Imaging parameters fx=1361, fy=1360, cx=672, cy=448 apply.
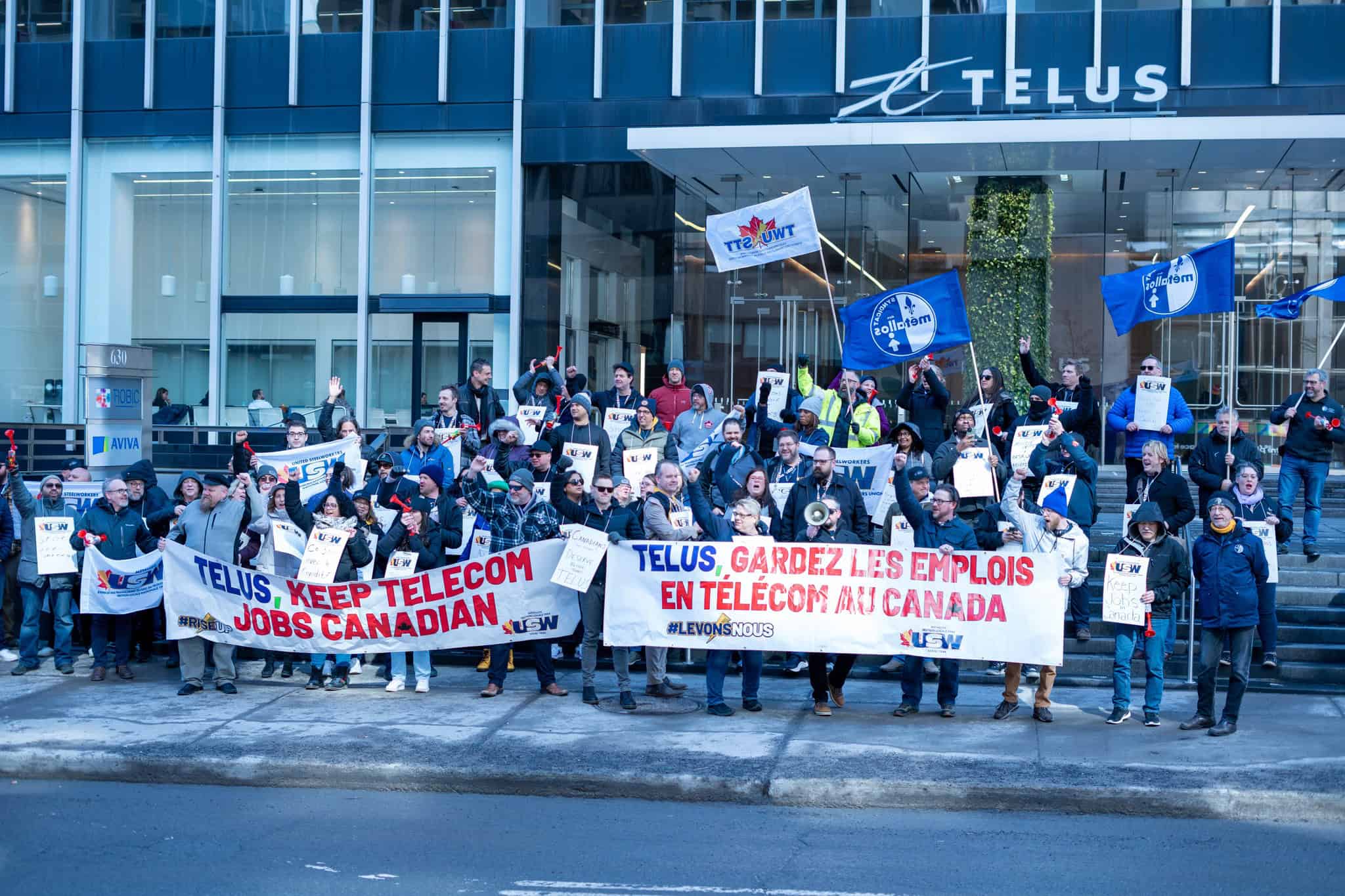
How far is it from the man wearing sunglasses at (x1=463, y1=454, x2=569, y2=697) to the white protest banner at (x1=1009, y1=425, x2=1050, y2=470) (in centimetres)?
460

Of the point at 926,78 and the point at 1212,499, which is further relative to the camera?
the point at 926,78

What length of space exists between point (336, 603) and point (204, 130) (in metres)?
15.1

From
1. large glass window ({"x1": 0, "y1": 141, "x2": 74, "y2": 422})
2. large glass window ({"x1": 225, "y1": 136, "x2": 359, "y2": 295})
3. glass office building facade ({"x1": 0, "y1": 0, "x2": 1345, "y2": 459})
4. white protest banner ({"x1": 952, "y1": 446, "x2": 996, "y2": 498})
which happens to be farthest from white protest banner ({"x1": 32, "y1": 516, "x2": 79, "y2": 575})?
large glass window ({"x1": 0, "y1": 141, "x2": 74, "y2": 422})

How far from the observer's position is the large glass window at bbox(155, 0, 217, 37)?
960 inches

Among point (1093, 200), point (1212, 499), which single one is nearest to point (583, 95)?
point (1093, 200)

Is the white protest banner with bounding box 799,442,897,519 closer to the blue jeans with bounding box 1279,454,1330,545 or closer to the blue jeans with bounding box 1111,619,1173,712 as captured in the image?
the blue jeans with bounding box 1111,619,1173,712

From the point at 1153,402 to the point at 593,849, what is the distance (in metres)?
8.69

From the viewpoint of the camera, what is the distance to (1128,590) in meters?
10.8

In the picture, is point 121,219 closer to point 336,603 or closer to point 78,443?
point 78,443

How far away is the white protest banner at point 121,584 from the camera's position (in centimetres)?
1283

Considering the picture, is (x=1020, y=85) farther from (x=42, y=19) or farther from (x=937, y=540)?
(x=42, y=19)

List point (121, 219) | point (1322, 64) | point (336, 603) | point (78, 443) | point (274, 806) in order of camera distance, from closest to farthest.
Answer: point (274, 806) → point (336, 603) → point (1322, 64) → point (78, 443) → point (121, 219)

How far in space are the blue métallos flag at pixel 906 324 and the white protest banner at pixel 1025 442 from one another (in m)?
1.08

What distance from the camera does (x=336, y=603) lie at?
12320mm
